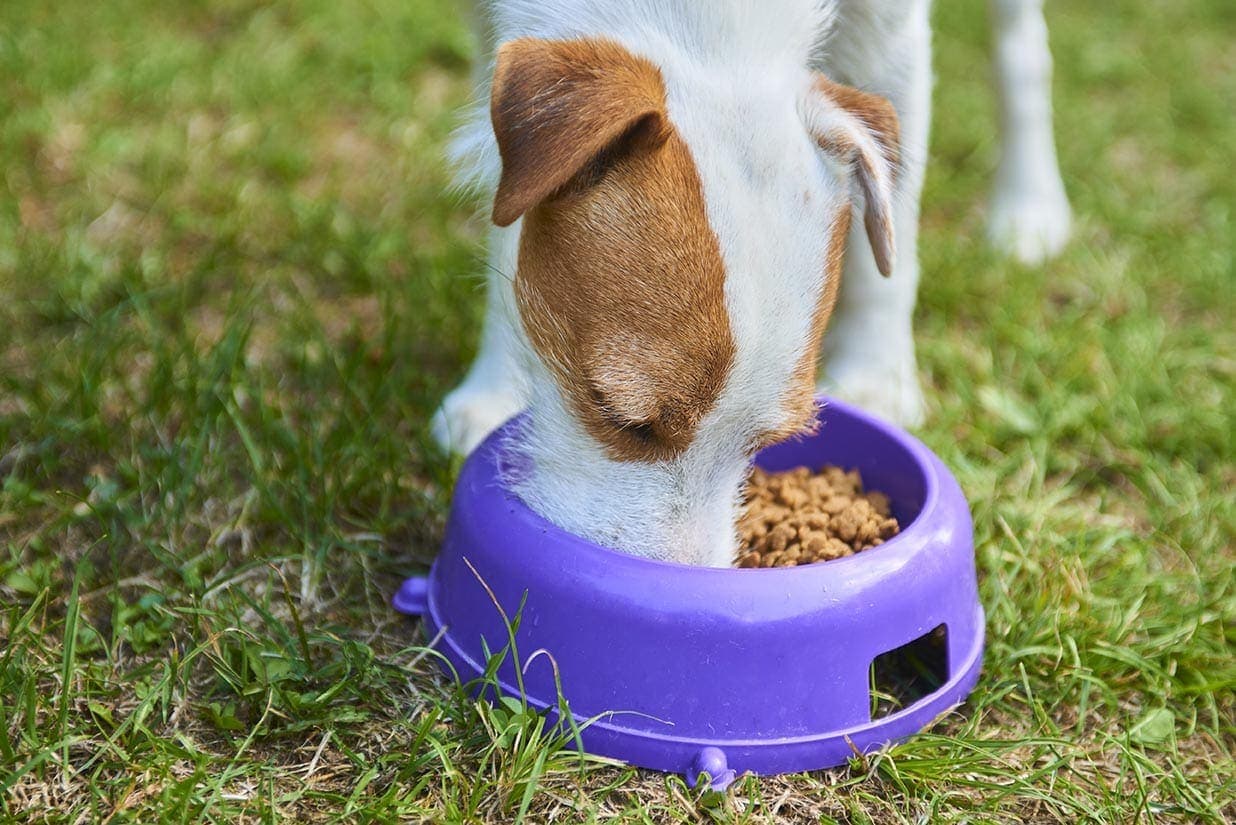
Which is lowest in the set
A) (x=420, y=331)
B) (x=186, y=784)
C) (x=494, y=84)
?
(x=420, y=331)

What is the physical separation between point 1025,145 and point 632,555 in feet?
9.77

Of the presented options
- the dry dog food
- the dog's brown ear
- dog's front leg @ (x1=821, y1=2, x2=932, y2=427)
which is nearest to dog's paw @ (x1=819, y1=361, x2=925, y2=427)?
dog's front leg @ (x1=821, y1=2, x2=932, y2=427)

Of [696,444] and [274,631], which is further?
[274,631]

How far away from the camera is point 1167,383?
3.80 m

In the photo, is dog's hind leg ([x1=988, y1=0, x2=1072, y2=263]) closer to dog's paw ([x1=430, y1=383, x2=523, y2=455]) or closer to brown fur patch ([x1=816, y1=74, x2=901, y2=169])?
brown fur patch ([x1=816, y1=74, x2=901, y2=169])

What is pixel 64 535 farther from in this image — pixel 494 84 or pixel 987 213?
pixel 987 213

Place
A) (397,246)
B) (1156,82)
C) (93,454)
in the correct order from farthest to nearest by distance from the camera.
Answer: (1156,82) < (397,246) < (93,454)

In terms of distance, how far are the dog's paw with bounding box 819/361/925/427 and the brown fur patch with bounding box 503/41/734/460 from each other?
49.8 inches

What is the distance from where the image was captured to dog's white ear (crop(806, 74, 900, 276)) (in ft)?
8.14

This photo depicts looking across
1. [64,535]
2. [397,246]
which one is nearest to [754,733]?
[64,535]

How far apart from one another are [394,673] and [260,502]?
2.18 ft

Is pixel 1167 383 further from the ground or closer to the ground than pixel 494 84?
closer to the ground

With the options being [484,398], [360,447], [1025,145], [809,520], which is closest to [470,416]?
[484,398]

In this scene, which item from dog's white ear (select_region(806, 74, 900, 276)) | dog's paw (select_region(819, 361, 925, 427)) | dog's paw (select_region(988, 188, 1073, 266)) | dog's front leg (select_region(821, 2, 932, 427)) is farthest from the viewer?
dog's paw (select_region(988, 188, 1073, 266))
